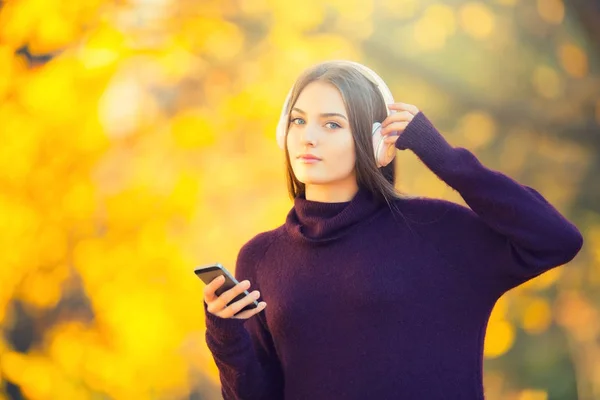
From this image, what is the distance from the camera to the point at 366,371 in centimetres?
151

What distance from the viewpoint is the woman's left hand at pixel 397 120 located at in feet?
4.98

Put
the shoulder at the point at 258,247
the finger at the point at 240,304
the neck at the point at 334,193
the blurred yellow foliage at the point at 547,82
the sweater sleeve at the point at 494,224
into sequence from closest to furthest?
the sweater sleeve at the point at 494,224 → the finger at the point at 240,304 → the neck at the point at 334,193 → the shoulder at the point at 258,247 → the blurred yellow foliage at the point at 547,82

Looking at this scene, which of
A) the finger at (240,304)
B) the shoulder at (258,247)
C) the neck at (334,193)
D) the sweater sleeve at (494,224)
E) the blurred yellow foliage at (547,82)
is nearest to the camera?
the sweater sleeve at (494,224)

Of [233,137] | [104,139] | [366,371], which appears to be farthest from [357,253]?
[104,139]

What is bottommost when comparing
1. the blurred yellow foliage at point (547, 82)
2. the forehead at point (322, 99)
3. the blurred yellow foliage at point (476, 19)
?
the blurred yellow foliage at point (547, 82)

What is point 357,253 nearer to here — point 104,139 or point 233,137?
point 233,137

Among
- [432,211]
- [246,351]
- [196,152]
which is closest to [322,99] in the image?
[432,211]

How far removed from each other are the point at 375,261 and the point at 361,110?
31 centimetres

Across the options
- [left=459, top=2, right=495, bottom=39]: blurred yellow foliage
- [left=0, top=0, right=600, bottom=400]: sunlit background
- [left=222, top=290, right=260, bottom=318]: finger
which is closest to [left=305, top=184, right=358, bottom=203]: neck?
[left=222, top=290, right=260, bottom=318]: finger

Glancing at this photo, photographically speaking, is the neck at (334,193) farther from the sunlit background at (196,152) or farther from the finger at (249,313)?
the sunlit background at (196,152)

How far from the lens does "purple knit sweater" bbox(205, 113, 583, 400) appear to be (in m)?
1.43

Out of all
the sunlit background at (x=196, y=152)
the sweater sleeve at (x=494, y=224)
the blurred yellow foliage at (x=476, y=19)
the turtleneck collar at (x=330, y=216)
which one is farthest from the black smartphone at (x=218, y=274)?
the blurred yellow foliage at (x=476, y=19)

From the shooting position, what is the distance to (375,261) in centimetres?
155

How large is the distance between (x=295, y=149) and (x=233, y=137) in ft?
4.25
